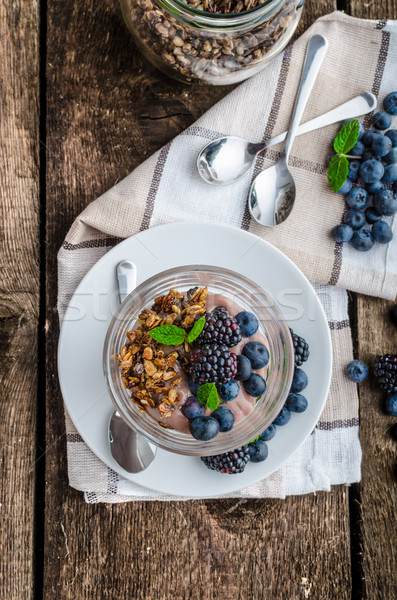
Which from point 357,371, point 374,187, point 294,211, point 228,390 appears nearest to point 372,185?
point 374,187

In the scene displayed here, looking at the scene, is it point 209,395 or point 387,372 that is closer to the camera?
point 209,395

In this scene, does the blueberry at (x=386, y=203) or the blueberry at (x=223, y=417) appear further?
the blueberry at (x=386, y=203)

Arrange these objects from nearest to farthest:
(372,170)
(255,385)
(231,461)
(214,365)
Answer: (214,365) → (255,385) → (231,461) → (372,170)

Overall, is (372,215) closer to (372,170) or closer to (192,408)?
(372,170)

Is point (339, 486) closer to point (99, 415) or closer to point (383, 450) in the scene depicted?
point (383, 450)

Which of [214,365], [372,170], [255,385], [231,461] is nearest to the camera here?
[214,365]

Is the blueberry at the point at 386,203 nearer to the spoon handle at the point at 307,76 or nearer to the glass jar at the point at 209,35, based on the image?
the spoon handle at the point at 307,76

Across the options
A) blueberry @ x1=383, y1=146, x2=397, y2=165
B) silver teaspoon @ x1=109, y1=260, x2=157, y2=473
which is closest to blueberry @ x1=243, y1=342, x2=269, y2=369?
silver teaspoon @ x1=109, y1=260, x2=157, y2=473

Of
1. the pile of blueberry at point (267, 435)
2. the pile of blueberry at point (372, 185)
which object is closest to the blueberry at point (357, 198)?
the pile of blueberry at point (372, 185)
